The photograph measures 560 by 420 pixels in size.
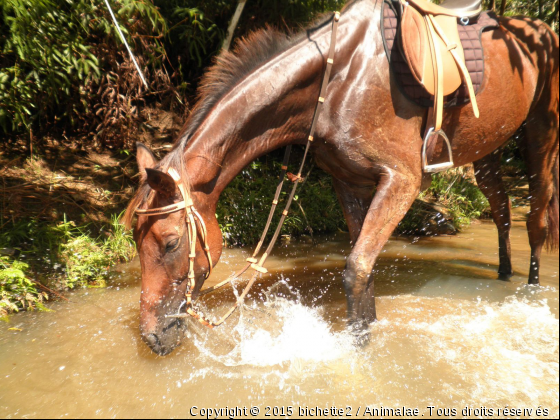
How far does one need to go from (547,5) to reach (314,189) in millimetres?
3469

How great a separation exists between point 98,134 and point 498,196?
5057 mm


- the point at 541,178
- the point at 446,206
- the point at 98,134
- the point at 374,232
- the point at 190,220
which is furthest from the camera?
the point at 446,206

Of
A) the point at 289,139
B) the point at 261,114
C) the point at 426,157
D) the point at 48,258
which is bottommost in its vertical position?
the point at 48,258

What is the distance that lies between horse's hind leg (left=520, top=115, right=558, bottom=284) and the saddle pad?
1147 millimetres

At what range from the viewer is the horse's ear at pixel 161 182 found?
214cm

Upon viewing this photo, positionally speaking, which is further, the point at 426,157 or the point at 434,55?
the point at 426,157

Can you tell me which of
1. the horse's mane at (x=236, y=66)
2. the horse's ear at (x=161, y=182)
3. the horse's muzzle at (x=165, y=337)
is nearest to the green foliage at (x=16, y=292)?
the horse's muzzle at (x=165, y=337)

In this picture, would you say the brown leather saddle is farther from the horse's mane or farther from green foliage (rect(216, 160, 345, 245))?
green foliage (rect(216, 160, 345, 245))

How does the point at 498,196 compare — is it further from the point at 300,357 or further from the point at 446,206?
the point at 300,357

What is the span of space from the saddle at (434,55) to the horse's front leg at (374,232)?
312 millimetres

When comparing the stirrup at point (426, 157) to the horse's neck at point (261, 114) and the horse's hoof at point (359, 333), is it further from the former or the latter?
the horse's hoof at point (359, 333)

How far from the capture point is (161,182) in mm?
2201

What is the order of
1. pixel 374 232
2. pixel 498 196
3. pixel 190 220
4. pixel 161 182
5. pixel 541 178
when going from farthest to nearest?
pixel 498 196 < pixel 541 178 < pixel 374 232 < pixel 190 220 < pixel 161 182

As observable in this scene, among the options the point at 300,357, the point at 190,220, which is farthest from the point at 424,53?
the point at 300,357
